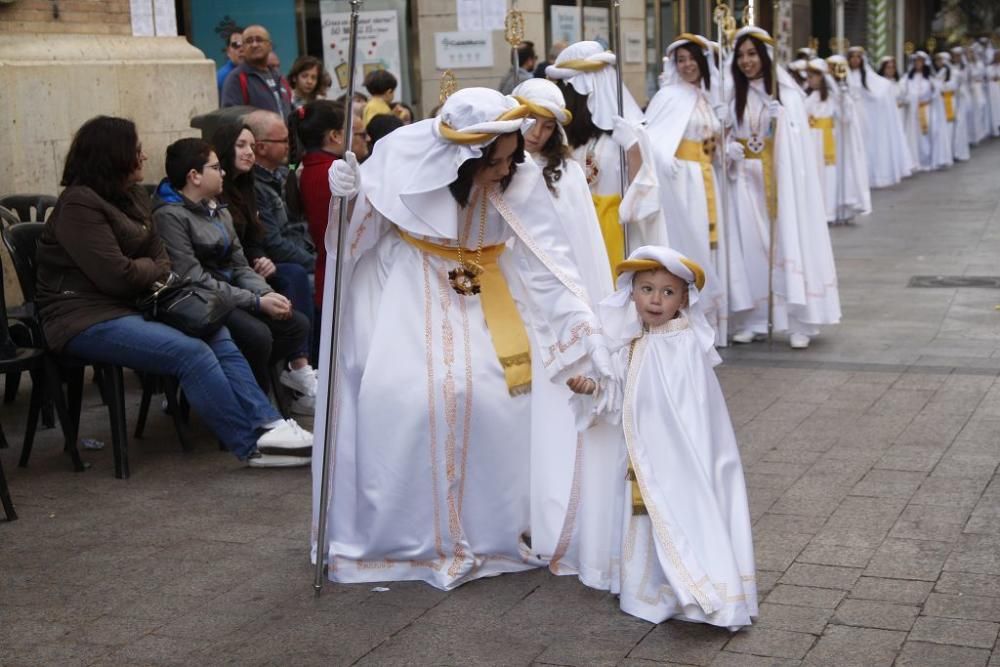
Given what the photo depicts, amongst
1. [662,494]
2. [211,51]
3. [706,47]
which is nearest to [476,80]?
[211,51]

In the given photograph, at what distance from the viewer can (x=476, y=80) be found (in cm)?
1744

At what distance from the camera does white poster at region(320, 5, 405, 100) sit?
1543 centimetres

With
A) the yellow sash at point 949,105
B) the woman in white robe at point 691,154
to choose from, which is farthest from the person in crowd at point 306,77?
the yellow sash at point 949,105

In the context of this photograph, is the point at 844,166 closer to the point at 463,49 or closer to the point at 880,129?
the point at 880,129

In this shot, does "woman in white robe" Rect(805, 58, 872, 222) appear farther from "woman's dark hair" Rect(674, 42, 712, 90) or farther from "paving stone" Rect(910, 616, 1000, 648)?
"paving stone" Rect(910, 616, 1000, 648)

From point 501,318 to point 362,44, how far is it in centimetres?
1151

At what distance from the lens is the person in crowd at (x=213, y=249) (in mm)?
7207

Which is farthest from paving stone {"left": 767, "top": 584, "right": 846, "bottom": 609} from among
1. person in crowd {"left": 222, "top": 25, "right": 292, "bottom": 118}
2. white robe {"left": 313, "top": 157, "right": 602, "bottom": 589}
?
person in crowd {"left": 222, "top": 25, "right": 292, "bottom": 118}

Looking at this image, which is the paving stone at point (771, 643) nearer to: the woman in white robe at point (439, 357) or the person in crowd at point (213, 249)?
the woman in white robe at point (439, 357)

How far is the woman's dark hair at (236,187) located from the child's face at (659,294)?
3.49 meters

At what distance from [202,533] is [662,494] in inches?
82.3

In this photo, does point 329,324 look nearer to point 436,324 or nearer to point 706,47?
point 436,324

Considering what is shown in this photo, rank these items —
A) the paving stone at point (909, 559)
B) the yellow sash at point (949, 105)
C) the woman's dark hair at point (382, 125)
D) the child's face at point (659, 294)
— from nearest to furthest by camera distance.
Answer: the child's face at point (659, 294) < the paving stone at point (909, 559) < the woman's dark hair at point (382, 125) < the yellow sash at point (949, 105)

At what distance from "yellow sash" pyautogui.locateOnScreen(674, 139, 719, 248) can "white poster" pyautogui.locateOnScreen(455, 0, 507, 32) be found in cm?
734
